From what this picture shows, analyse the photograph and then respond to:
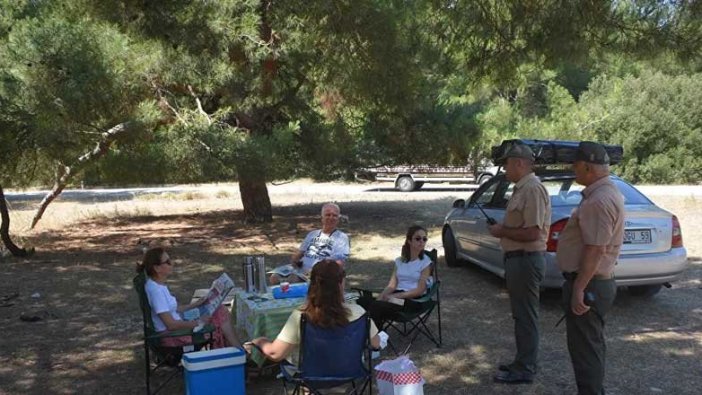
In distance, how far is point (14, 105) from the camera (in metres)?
8.50

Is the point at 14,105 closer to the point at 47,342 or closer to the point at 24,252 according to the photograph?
the point at 24,252

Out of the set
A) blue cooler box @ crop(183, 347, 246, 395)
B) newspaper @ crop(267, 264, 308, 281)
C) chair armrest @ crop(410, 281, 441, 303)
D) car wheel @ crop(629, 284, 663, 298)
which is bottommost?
car wheel @ crop(629, 284, 663, 298)

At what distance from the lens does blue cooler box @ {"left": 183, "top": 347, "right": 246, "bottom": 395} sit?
357 centimetres

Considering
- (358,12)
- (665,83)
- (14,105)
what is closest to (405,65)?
(358,12)

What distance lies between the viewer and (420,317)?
5281 mm

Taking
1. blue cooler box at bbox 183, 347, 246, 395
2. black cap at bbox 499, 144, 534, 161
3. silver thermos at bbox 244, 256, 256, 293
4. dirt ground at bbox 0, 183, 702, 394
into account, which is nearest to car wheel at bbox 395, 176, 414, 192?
dirt ground at bbox 0, 183, 702, 394

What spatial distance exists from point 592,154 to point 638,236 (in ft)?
9.00

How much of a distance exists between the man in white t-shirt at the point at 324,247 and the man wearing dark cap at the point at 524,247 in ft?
5.93

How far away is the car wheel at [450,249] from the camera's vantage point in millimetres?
8320

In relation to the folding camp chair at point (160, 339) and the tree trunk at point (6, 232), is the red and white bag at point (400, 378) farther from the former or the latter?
the tree trunk at point (6, 232)

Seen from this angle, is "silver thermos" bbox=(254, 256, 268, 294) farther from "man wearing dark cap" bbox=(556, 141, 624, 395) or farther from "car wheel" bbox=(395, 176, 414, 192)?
"car wheel" bbox=(395, 176, 414, 192)

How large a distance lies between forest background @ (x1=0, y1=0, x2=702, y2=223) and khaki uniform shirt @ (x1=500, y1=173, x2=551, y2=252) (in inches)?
110

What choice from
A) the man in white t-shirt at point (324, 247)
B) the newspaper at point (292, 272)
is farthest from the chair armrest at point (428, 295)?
the newspaper at point (292, 272)

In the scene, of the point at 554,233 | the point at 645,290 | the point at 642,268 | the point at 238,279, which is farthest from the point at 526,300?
the point at 238,279
